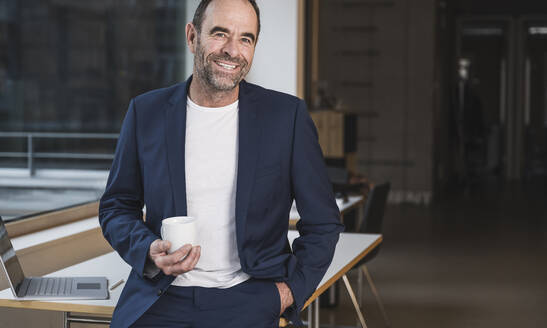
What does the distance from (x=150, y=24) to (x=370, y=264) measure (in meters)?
3.05

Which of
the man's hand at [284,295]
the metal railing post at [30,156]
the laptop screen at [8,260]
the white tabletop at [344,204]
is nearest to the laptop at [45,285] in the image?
the laptop screen at [8,260]

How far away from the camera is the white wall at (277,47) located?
6.35m

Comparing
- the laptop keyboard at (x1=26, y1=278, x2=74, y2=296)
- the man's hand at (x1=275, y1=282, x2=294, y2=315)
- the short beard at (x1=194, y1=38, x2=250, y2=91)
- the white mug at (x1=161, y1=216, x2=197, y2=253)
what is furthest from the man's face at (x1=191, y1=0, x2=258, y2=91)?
the laptop keyboard at (x1=26, y1=278, x2=74, y2=296)

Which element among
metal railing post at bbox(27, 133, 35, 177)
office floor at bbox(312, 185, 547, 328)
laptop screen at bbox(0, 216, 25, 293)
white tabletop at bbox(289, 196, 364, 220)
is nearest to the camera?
laptop screen at bbox(0, 216, 25, 293)

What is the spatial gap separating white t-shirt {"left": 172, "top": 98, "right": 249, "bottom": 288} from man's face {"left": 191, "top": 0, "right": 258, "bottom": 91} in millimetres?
157

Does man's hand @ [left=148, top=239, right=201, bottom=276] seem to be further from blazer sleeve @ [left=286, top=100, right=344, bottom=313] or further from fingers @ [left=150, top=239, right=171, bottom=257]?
blazer sleeve @ [left=286, top=100, right=344, bottom=313]

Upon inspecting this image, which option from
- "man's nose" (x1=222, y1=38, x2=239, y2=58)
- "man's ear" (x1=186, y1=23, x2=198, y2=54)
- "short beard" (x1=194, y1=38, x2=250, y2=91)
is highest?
"man's ear" (x1=186, y1=23, x2=198, y2=54)

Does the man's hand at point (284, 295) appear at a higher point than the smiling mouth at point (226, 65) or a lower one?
lower

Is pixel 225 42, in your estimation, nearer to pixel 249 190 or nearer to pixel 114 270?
pixel 249 190

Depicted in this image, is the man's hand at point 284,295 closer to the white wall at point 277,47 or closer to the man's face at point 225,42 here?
the man's face at point 225,42

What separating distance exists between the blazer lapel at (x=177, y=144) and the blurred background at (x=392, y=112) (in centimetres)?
174

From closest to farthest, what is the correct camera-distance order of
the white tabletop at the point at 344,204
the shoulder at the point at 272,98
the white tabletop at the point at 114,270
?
1. the shoulder at the point at 272,98
2. the white tabletop at the point at 114,270
3. the white tabletop at the point at 344,204

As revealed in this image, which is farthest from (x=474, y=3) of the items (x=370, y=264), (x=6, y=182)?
(x=6, y=182)

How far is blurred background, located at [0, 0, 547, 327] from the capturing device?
3.99 metres
